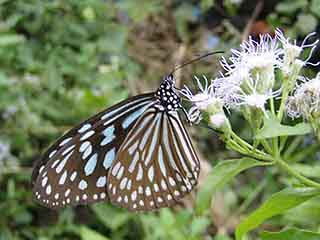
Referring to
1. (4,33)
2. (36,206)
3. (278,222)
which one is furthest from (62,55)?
(278,222)

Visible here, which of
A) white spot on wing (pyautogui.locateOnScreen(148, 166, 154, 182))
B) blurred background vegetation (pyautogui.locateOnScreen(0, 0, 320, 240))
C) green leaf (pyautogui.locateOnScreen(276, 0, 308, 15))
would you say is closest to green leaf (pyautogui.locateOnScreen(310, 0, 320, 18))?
green leaf (pyautogui.locateOnScreen(276, 0, 308, 15))

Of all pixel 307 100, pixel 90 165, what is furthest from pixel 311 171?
pixel 90 165

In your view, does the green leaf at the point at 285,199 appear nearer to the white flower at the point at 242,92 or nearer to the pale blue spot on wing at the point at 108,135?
the white flower at the point at 242,92

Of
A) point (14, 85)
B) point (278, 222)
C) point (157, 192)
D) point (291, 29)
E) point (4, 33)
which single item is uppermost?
point (4, 33)

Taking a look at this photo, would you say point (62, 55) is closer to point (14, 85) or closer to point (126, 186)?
point (14, 85)

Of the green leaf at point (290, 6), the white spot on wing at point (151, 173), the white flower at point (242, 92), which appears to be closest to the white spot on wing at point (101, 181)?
the white spot on wing at point (151, 173)

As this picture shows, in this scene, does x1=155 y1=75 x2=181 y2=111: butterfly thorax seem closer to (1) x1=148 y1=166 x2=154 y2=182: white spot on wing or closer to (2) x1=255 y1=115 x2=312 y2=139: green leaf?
(1) x1=148 y1=166 x2=154 y2=182: white spot on wing

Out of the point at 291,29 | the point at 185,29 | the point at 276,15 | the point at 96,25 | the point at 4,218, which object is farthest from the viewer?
the point at 185,29
